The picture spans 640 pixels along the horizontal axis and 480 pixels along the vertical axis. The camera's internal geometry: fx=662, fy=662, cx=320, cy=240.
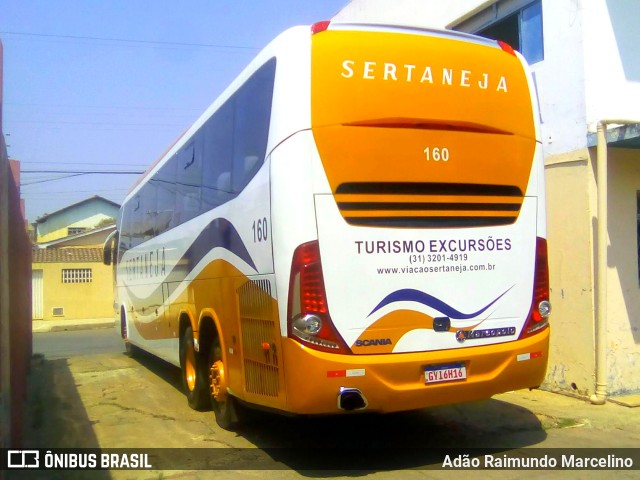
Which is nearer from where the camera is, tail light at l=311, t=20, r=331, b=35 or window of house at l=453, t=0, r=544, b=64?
tail light at l=311, t=20, r=331, b=35

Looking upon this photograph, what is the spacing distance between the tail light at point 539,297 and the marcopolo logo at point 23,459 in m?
4.95

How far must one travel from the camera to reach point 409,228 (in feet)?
19.3

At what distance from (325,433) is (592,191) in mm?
4718

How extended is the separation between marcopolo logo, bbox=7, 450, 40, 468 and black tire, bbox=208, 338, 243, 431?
1976 mm

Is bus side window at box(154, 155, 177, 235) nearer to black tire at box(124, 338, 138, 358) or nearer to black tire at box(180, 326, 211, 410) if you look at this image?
black tire at box(180, 326, 211, 410)

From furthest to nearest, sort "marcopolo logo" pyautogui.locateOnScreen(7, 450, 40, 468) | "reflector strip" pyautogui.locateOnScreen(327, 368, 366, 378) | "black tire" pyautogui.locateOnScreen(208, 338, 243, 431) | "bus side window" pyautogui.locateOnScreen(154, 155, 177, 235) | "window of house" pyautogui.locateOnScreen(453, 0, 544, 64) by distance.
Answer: "bus side window" pyautogui.locateOnScreen(154, 155, 177, 235)
"window of house" pyautogui.locateOnScreen(453, 0, 544, 64)
"black tire" pyautogui.locateOnScreen(208, 338, 243, 431)
"marcopolo logo" pyautogui.locateOnScreen(7, 450, 40, 468)
"reflector strip" pyautogui.locateOnScreen(327, 368, 366, 378)

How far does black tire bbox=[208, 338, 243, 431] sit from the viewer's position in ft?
24.6

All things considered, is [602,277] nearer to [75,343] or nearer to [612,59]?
[612,59]

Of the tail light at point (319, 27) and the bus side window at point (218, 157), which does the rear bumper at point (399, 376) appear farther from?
the tail light at point (319, 27)

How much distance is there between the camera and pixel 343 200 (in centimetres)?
566

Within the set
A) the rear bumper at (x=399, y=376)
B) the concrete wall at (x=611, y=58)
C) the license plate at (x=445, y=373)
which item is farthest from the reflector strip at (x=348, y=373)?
the concrete wall at (x=611, y=58)

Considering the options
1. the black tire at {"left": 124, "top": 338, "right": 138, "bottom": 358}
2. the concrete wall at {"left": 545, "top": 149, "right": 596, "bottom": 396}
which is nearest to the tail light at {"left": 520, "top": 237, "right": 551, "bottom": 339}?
the concrete wall at {"left": 545, "top": 149, "right": 596, "bottom": 396}

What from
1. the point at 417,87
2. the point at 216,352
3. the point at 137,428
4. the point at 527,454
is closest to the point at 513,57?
the point at 417,87

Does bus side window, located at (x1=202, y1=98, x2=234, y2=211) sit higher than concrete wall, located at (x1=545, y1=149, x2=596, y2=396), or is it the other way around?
bus side window, located at (x1=202, y1=98, x2=234, y2=211)
